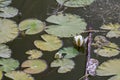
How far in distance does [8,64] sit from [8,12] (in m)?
0.46

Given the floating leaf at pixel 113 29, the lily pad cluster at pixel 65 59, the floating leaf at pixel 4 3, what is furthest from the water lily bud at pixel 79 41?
the floating leaf at pixel 4 3

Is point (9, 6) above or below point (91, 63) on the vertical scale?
above

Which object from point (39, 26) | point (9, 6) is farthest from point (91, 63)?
point (9, 6)

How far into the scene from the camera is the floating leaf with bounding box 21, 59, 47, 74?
1.53 m

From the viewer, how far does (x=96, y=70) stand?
1526 millimetres

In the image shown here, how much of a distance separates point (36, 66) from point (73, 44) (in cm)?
24

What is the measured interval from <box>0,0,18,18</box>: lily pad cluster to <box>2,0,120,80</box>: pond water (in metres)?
0.03

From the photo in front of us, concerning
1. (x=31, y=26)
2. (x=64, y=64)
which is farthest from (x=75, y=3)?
(x=64, y=64)

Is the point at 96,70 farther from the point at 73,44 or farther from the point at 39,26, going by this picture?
the point at 39,26

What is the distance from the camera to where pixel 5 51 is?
1.66 meters

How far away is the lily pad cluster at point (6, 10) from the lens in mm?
1921

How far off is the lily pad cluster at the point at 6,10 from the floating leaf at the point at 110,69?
0.67 meters

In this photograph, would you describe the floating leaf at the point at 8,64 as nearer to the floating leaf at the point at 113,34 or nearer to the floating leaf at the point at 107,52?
the floating leaf at the point at 107,52

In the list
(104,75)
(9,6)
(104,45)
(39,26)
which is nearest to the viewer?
(104,75)
